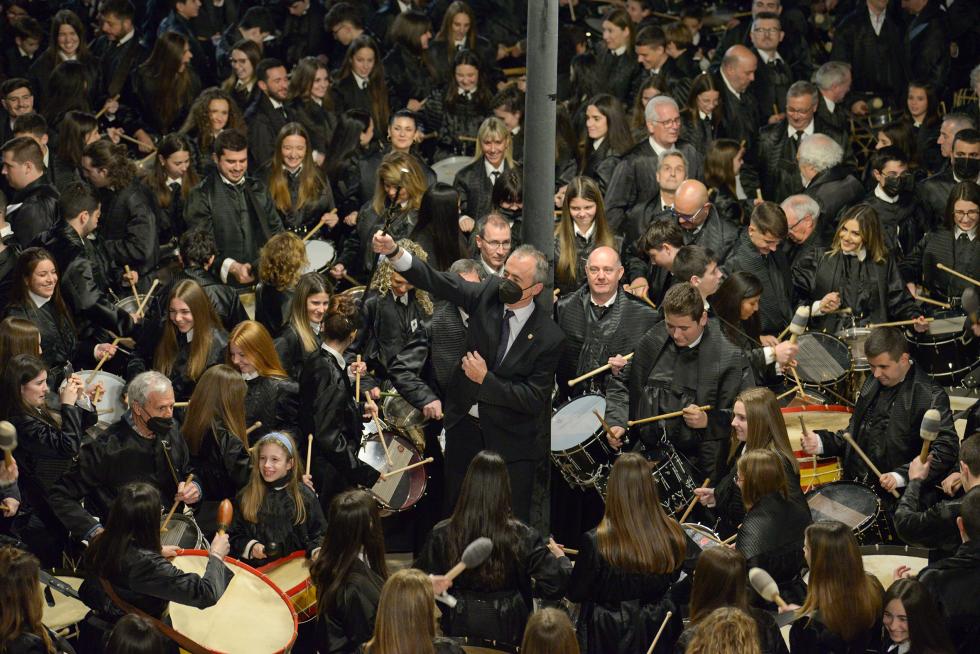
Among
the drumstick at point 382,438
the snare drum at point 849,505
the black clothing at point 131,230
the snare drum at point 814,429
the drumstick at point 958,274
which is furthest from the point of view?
the black clothing at point 131,230

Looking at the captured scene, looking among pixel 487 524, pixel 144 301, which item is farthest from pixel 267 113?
pixel 487 524

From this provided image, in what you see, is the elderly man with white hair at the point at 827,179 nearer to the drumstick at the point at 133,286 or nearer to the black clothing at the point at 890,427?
the black clothing at the point at 890,427

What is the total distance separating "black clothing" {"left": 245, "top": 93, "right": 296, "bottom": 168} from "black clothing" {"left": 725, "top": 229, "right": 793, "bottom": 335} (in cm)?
451

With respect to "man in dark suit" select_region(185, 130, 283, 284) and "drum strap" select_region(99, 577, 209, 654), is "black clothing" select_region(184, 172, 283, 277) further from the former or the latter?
"drum strap" select_region(99, 577, 209, 654)

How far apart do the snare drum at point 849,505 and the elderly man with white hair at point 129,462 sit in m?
3.43

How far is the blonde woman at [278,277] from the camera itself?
10609mm

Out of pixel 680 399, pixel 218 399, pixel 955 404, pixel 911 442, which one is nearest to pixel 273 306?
pixel 218 399

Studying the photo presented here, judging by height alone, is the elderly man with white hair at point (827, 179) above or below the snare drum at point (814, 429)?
above

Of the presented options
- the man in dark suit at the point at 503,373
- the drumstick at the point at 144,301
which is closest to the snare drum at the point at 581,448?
the man in dark suit at the point at 503,373

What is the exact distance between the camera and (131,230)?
11.6 metres

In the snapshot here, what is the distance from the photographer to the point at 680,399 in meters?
9.13

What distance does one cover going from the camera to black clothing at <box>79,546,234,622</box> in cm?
732

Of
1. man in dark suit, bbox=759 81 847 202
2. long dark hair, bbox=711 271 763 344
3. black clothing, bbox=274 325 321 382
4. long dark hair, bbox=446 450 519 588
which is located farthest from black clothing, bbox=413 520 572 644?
man in dark suit, bbox=759 81 847 202

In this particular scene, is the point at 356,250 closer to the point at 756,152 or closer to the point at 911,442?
the point at 756,152
